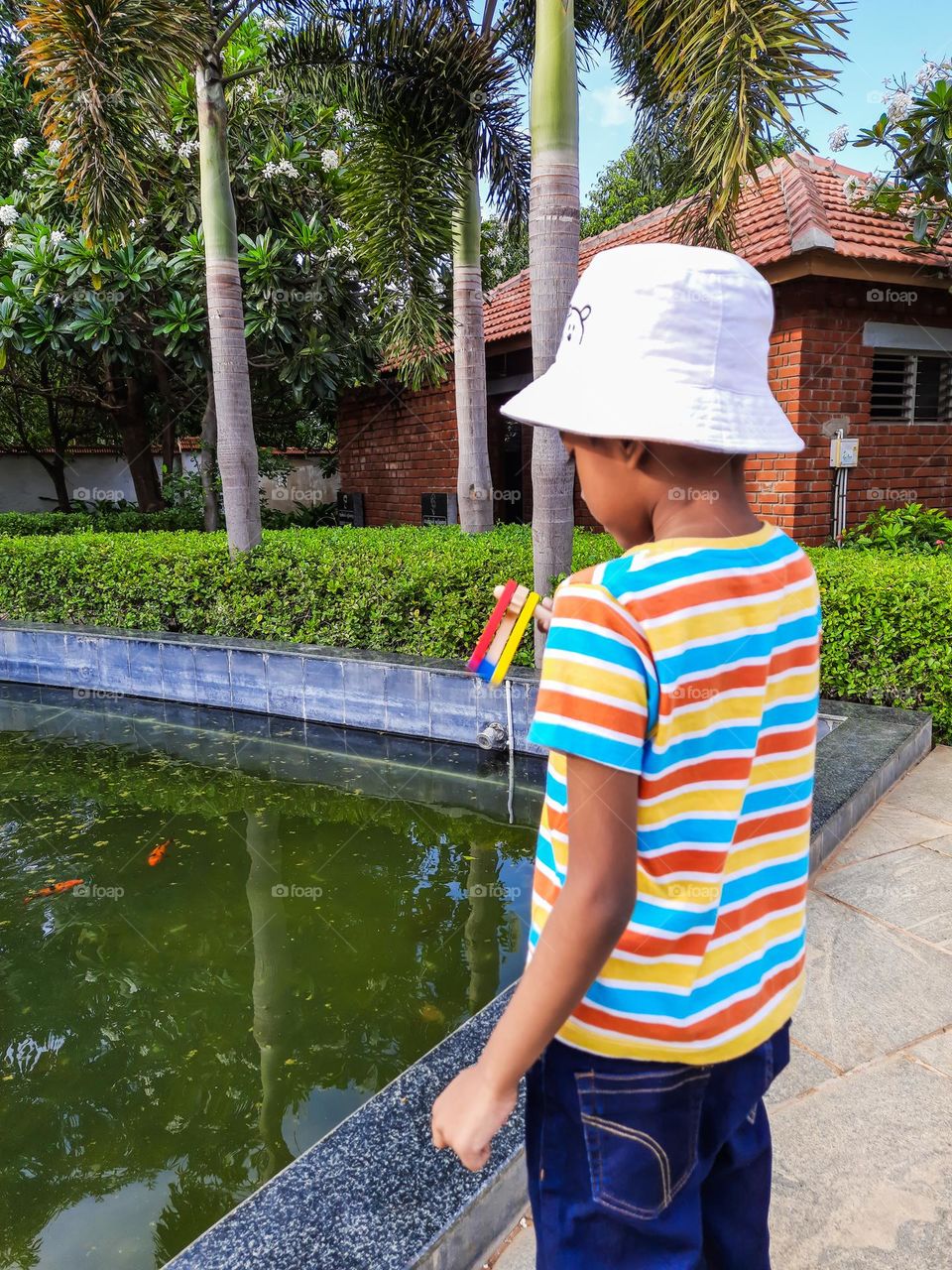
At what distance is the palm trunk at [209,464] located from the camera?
12.3 meters

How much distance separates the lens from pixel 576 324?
40.4 inches

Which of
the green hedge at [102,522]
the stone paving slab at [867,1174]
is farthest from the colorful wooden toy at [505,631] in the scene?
the green hedge at [102,522]

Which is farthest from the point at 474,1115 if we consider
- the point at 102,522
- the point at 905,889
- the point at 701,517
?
the point at 102,522

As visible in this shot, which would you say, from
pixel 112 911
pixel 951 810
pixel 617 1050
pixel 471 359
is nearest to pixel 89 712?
pixel 112 911

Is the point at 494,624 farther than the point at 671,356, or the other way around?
the point at 494,624

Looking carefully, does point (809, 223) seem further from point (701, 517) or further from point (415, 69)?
point (701, 517)

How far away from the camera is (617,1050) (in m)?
0.94

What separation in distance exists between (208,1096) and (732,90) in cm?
583

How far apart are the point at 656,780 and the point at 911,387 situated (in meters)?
9.17

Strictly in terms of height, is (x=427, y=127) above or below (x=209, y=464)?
above

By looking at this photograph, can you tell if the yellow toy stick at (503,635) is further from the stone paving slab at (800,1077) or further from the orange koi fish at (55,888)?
the orange koi fish at (55,888)

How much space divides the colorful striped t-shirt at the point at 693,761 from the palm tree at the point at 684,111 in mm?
4481

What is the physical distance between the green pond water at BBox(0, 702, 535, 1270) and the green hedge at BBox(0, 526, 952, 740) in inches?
66.6

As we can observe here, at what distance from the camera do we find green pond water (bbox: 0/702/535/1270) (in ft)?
7.86
